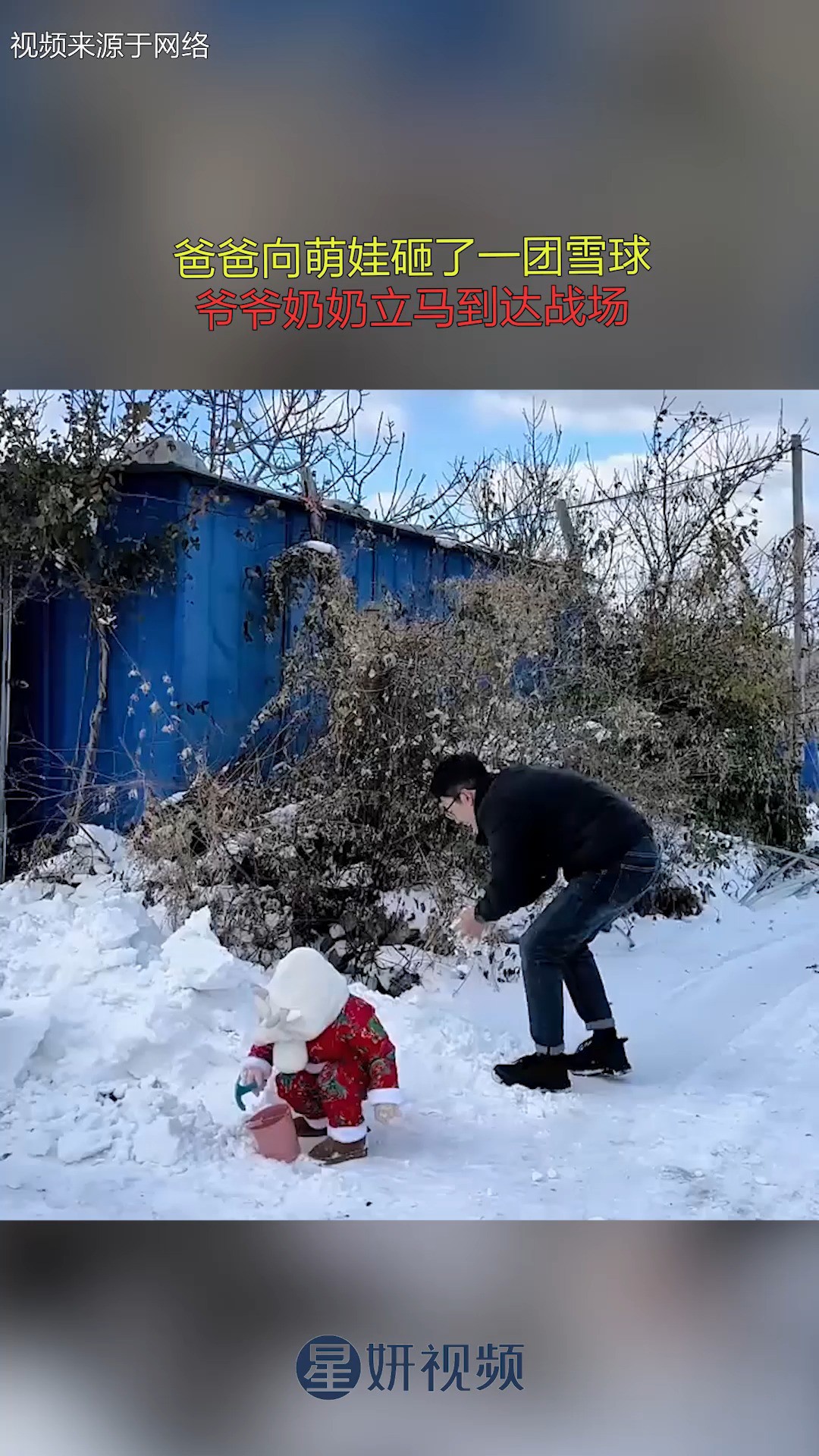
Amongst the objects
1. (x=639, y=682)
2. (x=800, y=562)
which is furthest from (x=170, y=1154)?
(x=800, y=562)

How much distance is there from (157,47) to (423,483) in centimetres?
96

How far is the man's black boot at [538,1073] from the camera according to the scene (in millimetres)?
2152

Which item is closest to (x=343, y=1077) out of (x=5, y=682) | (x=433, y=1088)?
(x=433, y=1088)

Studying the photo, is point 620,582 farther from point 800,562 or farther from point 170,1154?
point 170,1154

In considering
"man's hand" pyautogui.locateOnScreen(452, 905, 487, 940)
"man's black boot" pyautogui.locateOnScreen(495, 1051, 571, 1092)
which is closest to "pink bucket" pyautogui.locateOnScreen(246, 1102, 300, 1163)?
"man's black boot" pyautogui.locateOnScreen(495, 1051, 571, 1092)

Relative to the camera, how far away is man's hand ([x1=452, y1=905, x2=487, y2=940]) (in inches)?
90.2

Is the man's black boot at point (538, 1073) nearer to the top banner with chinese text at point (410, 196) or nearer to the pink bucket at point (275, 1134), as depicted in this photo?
the pink bucket at point (275, 1134)

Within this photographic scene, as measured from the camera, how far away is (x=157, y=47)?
1.95 metres

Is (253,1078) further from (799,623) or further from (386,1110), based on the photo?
(799,623)

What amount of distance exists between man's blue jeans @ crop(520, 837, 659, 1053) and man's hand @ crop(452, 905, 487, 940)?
0.12 m

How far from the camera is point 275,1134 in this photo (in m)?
1.98

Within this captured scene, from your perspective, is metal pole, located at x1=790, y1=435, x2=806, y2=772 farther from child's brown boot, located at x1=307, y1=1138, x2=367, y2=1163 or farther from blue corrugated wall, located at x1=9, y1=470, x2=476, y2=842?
child's brown boot, located at x1=307, y1=1138, x2=367, y2=1163
